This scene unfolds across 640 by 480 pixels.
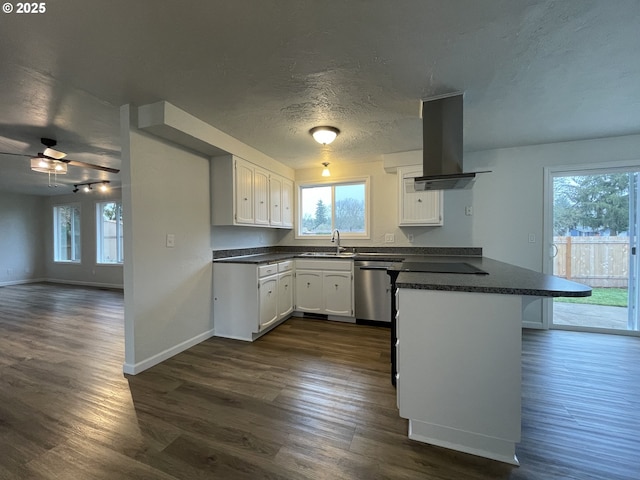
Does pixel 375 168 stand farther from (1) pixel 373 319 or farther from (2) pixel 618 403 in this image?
(2) pixel 618 403

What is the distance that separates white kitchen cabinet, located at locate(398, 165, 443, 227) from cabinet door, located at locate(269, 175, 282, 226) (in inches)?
71.0

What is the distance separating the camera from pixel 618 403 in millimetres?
1834

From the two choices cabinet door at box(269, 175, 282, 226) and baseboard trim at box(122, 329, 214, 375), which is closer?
baseboard trim at box(122, 329, 214, 375)

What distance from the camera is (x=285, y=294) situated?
3693 millimetres

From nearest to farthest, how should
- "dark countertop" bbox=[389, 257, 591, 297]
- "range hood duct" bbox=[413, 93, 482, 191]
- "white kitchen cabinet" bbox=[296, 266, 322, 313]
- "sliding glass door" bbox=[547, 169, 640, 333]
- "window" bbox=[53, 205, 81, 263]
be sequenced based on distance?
"dark countertop" bbox=[389, 257, 591, 297] → "range hood duct" bbox=[413, 93, 482, 191] → "sliding glass door" bbox=[547, 169, 640, 333] → "white kitchen cabinet" bbox=[296, 266, 322, 313] → "window" bbox=[53, 205, 81, 263]

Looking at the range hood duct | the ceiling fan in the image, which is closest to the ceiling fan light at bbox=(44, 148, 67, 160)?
the ceiling fan

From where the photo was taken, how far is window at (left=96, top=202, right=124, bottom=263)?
6320mm

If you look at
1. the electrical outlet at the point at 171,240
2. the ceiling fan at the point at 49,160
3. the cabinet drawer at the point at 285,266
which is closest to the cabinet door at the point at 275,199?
the cabinet drawer at the point at 285,266

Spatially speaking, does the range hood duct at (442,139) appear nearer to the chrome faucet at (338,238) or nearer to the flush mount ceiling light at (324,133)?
the flush mount ceiling light at (324,133)

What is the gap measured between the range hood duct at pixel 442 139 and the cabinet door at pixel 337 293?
1841 millimetres

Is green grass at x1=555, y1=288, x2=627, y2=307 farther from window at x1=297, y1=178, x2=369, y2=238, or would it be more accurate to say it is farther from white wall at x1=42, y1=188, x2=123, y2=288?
white wall at x1=42, y1=188, x2=123, y2=288

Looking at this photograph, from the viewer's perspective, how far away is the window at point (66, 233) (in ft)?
22.2

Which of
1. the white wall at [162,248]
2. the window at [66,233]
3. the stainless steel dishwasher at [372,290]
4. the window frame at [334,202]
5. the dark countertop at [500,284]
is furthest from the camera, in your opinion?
the window at [66,233]

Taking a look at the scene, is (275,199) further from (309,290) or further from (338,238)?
(309,290)
